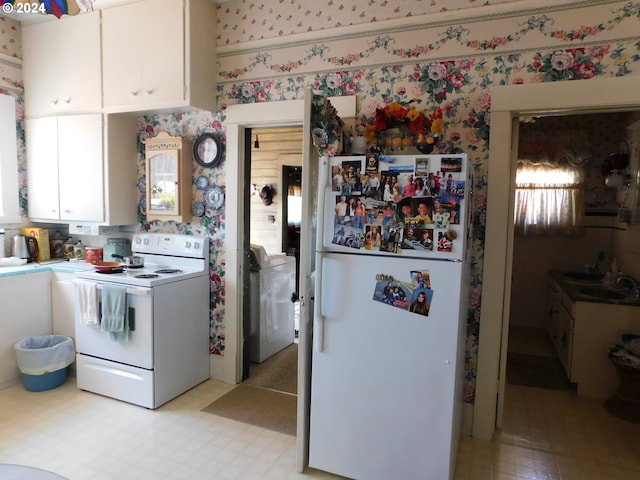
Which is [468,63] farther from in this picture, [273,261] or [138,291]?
[138,291]

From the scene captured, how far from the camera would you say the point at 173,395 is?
9.34 feet

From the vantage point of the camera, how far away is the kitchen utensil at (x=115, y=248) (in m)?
3.34

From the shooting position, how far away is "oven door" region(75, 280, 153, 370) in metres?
2.62

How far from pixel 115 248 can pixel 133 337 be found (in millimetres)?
986

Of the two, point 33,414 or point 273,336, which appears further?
point 273,336

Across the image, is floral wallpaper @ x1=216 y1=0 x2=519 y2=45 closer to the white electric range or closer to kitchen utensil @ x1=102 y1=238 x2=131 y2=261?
the white electric range

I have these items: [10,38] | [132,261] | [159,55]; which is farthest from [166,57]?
[10,38]

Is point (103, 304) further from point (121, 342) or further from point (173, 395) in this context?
point (173, 395)

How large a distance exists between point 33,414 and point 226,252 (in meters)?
1.59

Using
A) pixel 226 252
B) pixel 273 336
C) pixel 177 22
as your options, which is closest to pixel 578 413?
pixel 273 336

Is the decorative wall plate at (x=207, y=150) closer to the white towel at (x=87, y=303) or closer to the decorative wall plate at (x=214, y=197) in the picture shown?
the decorative wall plate at (x=214, y=197)

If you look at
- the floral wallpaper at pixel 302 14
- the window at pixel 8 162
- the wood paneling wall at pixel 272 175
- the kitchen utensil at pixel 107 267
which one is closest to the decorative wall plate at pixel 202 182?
the kitchen utensil at pixel 107 267

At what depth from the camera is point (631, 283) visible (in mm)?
3268

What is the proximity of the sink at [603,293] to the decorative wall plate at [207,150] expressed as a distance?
306 cm
